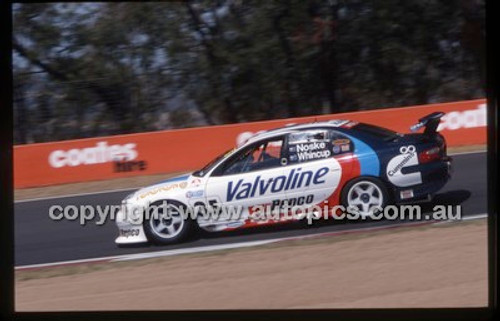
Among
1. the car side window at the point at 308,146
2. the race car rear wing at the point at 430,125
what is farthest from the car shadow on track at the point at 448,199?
the car side window at the point at 308,146

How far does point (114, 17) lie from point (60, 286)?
5.59 meters

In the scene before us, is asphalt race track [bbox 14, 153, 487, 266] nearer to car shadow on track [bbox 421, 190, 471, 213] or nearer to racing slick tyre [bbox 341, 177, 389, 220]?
car shadow on track [bbox 421, 190, 471, 213]

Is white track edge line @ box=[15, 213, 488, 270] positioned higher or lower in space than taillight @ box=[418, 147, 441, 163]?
lower

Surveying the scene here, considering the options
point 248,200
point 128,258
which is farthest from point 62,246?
point 248,200

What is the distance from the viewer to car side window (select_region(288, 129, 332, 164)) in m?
9.62

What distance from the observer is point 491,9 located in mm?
6602

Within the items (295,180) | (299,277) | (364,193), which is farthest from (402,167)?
(299,277)

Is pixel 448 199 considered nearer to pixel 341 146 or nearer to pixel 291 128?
pixel 341 146

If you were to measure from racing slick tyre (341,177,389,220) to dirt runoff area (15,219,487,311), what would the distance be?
0.40 m

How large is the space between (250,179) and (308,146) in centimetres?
83

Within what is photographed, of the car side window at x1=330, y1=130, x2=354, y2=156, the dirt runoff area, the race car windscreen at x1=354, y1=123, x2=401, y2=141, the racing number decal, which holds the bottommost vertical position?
the dirt runoff area

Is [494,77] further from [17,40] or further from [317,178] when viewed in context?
[17,40]

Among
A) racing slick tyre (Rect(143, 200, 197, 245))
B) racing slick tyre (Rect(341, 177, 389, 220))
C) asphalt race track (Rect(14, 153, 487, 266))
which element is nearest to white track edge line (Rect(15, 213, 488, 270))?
asphalt race track (Rect(14, 153, 487, 266))

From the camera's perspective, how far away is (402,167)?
9.55 meters
